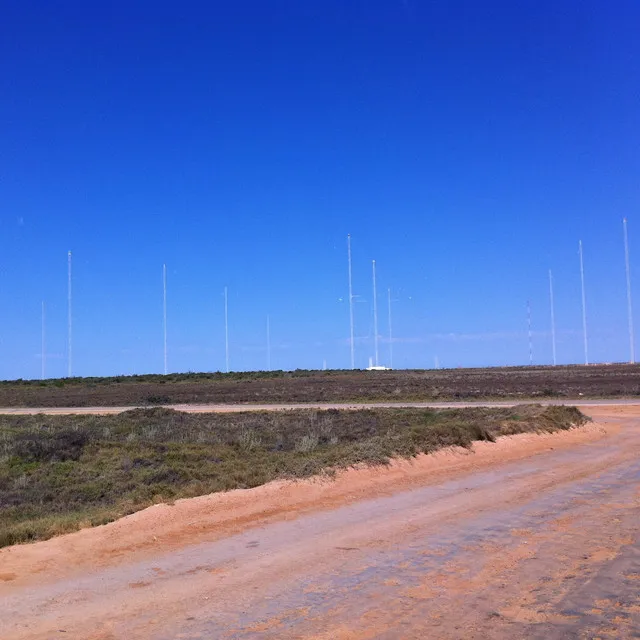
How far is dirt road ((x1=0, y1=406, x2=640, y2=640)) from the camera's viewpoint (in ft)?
23.1

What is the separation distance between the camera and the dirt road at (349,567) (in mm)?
7039

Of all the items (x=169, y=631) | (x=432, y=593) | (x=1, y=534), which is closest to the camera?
(x=169, y=631)

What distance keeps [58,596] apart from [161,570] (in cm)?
146

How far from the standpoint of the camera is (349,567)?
9148 mm

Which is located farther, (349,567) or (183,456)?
(183,456)

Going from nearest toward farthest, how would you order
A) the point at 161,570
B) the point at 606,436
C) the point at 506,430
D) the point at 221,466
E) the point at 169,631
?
1. the point at 169,631
2. the point at 161,570
3. the point at 221,466
4. the point at 506,430
5. the point at 606,436

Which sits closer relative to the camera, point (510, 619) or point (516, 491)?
point (510, 619)

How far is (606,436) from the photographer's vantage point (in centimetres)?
2638

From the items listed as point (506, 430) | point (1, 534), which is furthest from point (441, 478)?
point (1, 534)

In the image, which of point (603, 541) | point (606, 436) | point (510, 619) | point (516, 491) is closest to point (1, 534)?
point (510, 619)

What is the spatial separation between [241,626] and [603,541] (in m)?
5.82

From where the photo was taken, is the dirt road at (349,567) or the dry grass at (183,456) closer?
the dirt road at (349,567)

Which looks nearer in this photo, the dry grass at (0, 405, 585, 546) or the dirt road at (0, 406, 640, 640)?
the dirt road at (0, 406, 640, 640)

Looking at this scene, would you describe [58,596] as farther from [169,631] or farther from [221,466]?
[221,466]
